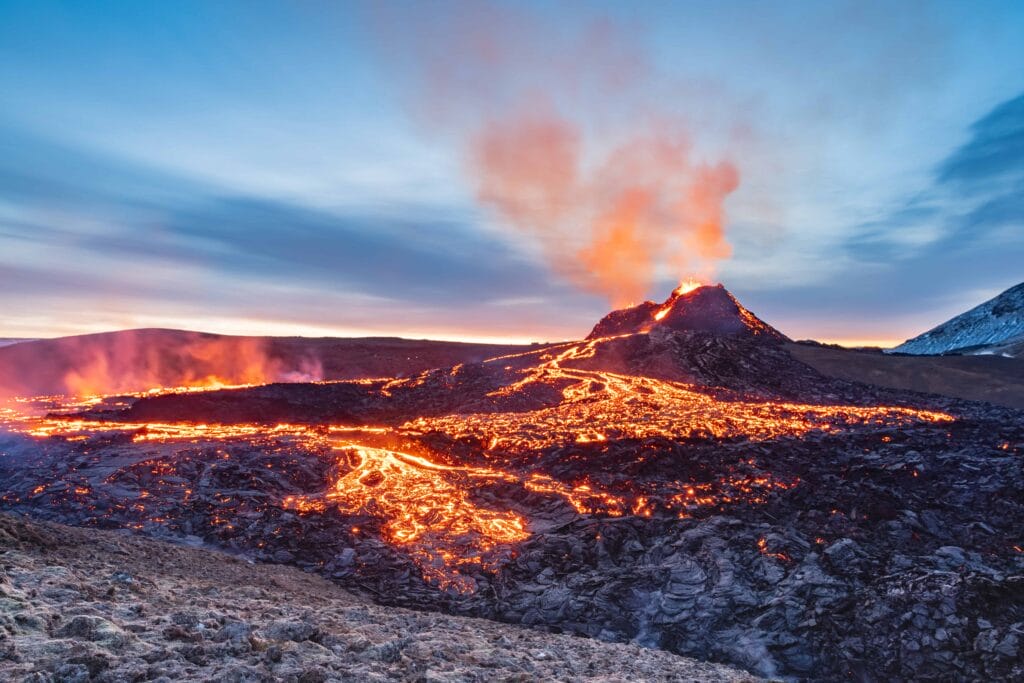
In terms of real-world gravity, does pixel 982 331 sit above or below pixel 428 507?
above

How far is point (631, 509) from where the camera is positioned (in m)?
12.4

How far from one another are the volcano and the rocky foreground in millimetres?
2035

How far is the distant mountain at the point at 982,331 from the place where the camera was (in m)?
55.5

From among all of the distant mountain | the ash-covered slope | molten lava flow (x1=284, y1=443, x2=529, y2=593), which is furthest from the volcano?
the distant mountain

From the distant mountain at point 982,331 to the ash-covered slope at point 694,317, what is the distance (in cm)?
2314

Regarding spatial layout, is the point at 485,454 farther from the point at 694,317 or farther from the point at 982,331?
the point at 982,331

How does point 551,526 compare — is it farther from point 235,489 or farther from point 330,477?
point 235,489

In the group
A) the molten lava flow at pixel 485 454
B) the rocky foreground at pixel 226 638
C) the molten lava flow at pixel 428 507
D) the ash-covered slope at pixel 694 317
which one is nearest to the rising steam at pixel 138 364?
the molten lava flow at pixel 485 454

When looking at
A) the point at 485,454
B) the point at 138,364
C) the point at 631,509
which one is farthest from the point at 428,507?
the point at 138,364

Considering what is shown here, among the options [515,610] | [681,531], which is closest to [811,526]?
[681,531]

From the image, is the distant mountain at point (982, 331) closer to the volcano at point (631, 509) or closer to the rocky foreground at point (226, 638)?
the volcano at point (631, 509)

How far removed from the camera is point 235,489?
1444 centimetres

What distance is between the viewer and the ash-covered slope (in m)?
42.5

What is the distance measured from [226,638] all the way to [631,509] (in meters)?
8.38
